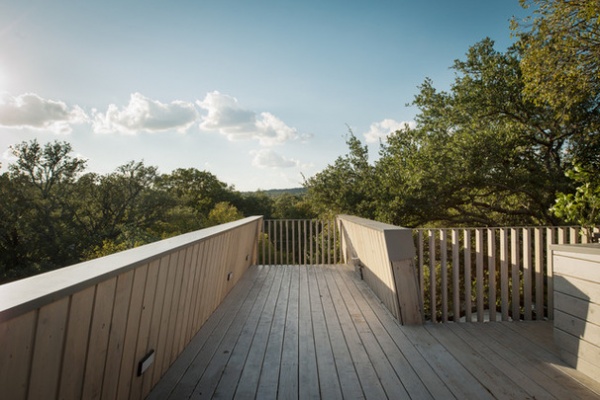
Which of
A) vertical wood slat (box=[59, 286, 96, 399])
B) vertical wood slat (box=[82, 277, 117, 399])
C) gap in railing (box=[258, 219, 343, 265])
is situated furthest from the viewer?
gap in railing (box=[258, 219, 343, 265])

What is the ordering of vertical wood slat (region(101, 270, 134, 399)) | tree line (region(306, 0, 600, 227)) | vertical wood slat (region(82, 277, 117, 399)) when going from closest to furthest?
vertical wood slat (region(82, 277, 117, 399)) < vertical wood slat (region(101, 270, 134, 399)) < tree line (region(306, 0, 600, 227))

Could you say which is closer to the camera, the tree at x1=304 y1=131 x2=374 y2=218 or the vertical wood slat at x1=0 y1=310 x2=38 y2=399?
the vertical wood slat at x1=0 y1=310 x2=38 y2=399

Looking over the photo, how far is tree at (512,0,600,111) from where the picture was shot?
5012 mm

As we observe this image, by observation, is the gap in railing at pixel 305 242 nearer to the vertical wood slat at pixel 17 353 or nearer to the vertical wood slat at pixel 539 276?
the vertical wood slat at pixel 539 276

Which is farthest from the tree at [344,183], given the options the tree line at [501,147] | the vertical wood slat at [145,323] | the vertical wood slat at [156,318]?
the vertical wood slat at [145,323]

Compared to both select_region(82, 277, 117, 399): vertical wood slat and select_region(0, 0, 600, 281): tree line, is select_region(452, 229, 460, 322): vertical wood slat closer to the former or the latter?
select_region(0, 0, 600, 281): tree line

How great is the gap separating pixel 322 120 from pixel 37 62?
1627 centimetres

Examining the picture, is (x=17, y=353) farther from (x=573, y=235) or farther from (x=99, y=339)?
(x=573, y=235)

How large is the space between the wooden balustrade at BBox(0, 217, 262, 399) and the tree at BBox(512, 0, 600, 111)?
5.89 m

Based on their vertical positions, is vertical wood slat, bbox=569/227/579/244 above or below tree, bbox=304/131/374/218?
below

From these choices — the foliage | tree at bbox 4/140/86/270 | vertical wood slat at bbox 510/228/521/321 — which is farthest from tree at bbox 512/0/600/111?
tree at bbox 4/140/86/270

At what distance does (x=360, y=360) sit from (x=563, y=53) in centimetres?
581

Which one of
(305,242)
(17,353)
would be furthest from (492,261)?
(305,242)

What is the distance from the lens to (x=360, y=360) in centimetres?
220
